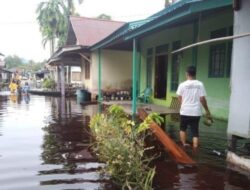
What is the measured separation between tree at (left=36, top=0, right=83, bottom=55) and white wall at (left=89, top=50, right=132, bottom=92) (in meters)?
22.3

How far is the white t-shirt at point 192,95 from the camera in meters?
6.85

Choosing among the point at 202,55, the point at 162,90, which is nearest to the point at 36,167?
the point at 202,55

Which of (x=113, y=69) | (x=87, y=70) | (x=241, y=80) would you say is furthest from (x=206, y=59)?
(x=87, y=70)

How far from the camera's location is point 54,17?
42031 millimetres

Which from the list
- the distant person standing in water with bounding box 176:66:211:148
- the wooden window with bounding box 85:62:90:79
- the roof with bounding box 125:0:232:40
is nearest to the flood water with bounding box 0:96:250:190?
the distant person standing in water with bounding box 176:66:211:148

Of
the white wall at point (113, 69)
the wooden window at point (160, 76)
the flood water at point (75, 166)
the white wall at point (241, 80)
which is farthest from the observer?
the white wall at point (113, 69)

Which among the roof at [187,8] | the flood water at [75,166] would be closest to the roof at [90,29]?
the roof at [187,8]

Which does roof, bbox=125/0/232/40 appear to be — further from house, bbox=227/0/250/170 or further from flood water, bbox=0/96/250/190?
flood water, bbox=0/96/250/190

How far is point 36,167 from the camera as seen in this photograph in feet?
19.5

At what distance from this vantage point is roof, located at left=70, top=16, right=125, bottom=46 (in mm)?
21366

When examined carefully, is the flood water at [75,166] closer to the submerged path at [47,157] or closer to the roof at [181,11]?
the submerged path at [47,157]

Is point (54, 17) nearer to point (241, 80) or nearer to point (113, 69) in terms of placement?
point (113, 69)

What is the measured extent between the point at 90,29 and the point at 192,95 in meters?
17.6

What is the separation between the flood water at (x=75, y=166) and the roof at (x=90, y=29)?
12471 millimetres
